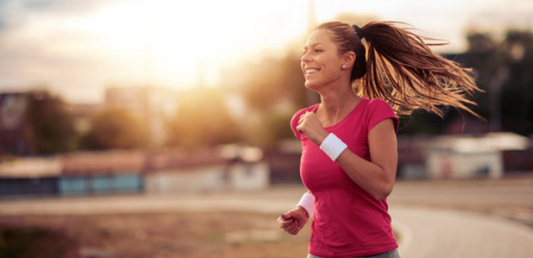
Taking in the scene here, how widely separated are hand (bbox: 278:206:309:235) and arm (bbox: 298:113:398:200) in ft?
1.95

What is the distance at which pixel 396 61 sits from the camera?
9.57 feet

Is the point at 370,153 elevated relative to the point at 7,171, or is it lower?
elevated

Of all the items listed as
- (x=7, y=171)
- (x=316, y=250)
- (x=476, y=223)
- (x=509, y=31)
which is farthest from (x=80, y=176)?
(x=509, y=31)

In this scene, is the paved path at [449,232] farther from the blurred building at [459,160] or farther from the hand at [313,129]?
the blurred building at [459,160]

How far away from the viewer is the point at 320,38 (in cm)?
271

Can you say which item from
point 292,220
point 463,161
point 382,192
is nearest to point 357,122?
point 382,192

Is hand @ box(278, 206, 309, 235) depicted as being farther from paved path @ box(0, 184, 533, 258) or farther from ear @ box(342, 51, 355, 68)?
paved path @ box(0, 184, 533, 258)

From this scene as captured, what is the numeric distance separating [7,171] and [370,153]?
40009 mm

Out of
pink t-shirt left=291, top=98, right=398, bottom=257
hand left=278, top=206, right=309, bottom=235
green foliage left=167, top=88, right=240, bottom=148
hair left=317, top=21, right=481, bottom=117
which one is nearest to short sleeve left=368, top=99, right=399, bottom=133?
pink t-shirt left=291, top=98, right=398, bottom=257

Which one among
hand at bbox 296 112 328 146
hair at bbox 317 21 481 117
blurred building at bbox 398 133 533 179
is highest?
hair at bbox 317 21 481 117

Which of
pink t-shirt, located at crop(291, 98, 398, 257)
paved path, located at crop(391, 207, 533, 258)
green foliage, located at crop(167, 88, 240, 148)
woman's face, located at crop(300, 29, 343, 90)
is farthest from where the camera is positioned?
green foliage, located at crop(167, 88, 240, 148)

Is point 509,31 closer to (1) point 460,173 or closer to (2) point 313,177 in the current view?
(1) point 460,173

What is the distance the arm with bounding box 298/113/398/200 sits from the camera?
7.95ft

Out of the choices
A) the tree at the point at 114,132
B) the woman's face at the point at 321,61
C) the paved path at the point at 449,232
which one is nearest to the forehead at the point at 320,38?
the woman's face at the point at 321,61
